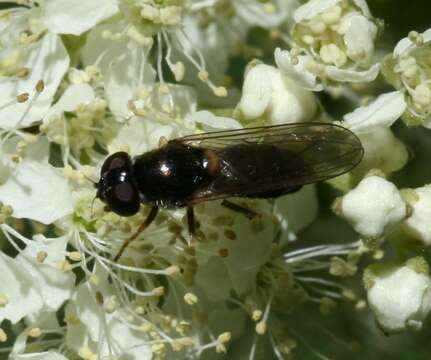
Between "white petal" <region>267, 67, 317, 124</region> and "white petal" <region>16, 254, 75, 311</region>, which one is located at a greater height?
"white petal" <region>267, 67, 317, 124</region>

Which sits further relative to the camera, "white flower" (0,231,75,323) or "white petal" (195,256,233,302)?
"white petal" (195,256,233,302)

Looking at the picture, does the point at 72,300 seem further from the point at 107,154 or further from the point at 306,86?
the point at 306,86

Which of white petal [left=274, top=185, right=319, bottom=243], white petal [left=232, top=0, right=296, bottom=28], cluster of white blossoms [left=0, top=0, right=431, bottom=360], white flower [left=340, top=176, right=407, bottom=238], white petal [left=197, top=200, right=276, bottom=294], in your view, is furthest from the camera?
white petal [left=232, top=0, right=296, bottom=28]

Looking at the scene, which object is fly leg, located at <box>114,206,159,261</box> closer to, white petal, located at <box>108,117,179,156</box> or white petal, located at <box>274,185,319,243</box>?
white petal, located at <box>108,117,179,156</box>

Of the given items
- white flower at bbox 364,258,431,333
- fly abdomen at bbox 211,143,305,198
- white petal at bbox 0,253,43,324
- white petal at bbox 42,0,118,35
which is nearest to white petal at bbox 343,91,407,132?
fly abdomen at bbox 211,143,305,198

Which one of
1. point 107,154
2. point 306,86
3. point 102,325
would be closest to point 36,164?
point 107,154

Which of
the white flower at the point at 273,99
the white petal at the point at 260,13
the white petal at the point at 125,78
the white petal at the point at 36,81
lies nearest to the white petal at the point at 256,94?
the white flower at the point at 273,99
